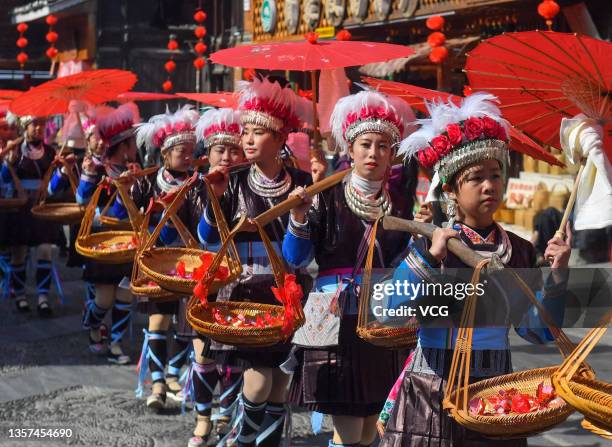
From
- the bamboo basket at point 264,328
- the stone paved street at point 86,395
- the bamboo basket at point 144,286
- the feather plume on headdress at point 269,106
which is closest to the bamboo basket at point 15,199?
the stone paved street at point 86,395

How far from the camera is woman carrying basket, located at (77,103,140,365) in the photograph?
309 inches

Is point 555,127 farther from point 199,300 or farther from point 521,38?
point 199,300

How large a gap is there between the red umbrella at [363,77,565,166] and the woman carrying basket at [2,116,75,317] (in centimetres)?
581

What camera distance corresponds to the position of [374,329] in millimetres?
4094

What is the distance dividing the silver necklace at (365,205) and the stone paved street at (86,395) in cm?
203

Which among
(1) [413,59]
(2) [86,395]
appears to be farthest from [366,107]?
(1) [413,59]

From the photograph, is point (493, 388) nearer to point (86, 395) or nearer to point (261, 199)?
point (261, 199)

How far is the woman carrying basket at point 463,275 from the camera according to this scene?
369 centimetres

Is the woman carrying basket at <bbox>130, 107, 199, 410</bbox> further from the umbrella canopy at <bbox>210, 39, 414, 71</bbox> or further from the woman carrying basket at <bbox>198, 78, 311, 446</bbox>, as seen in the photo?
the woman carrying basket at <bbox>198, 78, 311, 446</bbox>

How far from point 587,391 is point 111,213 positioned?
5443 mm

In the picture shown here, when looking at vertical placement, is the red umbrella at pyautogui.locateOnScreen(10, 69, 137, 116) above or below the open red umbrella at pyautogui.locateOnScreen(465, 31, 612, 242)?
below

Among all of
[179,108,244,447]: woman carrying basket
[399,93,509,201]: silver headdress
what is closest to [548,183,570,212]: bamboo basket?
[179,108,244,447]: woman carrying basket

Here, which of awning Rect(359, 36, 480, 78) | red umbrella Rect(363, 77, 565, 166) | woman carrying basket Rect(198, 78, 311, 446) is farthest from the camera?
awning Rect(359, 36, 480, 78)

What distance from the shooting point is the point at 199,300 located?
16.4 ft
